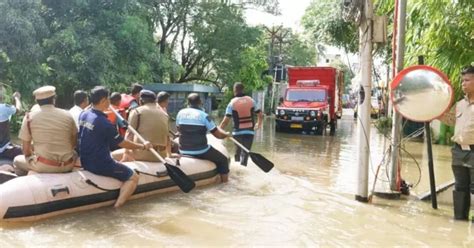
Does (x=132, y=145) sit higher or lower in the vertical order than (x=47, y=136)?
lower

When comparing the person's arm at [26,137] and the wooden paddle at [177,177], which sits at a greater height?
the person's arm at [26,137]

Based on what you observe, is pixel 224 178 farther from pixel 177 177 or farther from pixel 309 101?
pixel 309 101

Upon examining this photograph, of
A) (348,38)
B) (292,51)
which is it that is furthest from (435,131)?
(292,51)

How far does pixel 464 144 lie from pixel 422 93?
0.85 metres

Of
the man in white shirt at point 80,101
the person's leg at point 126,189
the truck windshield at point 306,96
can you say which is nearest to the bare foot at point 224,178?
the person's leg at point 126,189

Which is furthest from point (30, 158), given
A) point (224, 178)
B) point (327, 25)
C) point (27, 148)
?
point (327, 25)

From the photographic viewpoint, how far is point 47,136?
5945 millimetres

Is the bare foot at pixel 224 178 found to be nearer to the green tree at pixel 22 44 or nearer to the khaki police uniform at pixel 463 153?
the khaki police uniform at pixel 463 153

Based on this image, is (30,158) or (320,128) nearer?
(30,158)

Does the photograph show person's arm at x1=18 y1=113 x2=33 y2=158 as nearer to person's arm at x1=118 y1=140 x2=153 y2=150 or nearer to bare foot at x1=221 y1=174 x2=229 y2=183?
person's arm at x1=118 y1=140 x2=153 y2=150

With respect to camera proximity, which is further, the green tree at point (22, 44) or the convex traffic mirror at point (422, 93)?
the green tree at point (22, 44)

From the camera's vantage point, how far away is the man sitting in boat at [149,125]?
730cm

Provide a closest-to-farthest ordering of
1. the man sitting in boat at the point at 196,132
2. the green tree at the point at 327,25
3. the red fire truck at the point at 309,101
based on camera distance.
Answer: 1. the man sitting in boat at the point at 196,132
2. the green tree at the point at 327,25
3. the red fire truck at the point at 309,101

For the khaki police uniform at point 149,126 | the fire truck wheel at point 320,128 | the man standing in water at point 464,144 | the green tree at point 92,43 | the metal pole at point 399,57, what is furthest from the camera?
the fire truck wheel at point 320,128
